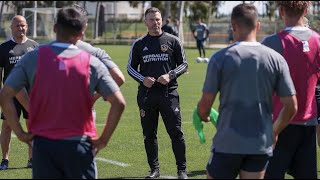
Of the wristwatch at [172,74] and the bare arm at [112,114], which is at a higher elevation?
the bare arm at [112,114]

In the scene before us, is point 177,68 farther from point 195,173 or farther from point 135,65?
point 195,173

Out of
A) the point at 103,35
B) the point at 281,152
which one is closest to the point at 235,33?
the point at 281,152

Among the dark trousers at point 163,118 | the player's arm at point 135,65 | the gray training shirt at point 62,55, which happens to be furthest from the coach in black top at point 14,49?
the gray training shirt at point 62,55

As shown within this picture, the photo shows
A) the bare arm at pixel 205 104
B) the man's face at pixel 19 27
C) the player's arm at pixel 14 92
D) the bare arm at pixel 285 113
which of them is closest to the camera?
the player's arm at pixel 14 92

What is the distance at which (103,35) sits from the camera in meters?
60.2

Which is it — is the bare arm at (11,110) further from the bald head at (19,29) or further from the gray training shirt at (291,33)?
the bald head at (19,29)

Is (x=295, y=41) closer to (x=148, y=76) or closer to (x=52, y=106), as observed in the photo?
(x=52, y=106)

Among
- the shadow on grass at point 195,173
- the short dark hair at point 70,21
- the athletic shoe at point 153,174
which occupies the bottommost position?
the shadow on grass at point 195,173

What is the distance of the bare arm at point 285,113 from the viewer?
5.20 metres

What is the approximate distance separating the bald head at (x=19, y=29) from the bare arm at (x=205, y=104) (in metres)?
4.38

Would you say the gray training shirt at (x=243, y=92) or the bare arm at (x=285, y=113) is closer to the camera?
the gray training shirt at (x=243, y=92)

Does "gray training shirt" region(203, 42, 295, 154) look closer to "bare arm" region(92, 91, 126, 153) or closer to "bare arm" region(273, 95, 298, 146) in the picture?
"bare arm" region(273, 95, 298, 146)

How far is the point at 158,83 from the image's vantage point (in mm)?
8391

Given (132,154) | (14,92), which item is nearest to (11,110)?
(14,92)
